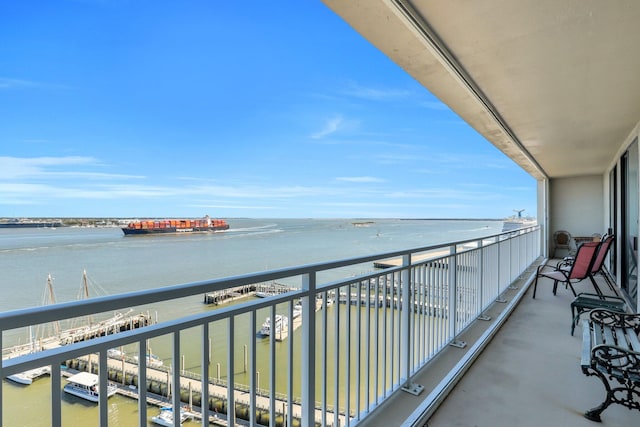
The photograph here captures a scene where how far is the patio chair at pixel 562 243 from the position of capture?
798cm

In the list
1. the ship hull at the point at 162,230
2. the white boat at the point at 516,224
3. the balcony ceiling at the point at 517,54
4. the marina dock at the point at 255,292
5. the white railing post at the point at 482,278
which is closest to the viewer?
the marina dock at the point at 255,292

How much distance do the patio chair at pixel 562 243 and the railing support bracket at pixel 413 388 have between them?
8.13 metres

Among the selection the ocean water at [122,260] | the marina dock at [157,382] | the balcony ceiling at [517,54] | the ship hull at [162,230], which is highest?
the balcony ceiling at [517,54]

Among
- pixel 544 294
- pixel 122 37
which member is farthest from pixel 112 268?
pixel 544 294

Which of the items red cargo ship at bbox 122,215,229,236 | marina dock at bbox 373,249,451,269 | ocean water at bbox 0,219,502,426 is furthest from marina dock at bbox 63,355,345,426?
red cargo ship at bbox 122,215,229,236

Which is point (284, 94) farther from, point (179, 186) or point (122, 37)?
point (179, 186)

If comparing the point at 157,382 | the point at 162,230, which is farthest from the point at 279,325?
the point at 162,230

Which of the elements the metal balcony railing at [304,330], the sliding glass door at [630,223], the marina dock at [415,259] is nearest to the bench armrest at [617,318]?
the metal balcony railing at [304,330]

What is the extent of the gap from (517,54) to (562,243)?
804 centimetres

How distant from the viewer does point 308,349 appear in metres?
1.35

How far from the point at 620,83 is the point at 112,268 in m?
27.3

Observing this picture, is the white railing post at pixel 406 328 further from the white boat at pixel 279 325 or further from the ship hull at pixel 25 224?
the ship hull at pixel 25 224

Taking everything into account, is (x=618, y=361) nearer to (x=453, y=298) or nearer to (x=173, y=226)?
(x=453, y=298)

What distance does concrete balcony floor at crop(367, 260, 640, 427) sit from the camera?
5.90ft
